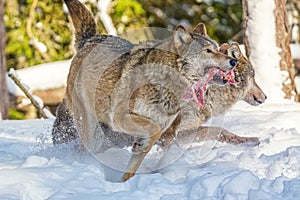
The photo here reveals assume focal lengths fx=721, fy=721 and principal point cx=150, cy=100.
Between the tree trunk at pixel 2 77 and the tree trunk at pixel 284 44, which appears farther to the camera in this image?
the tree trunk at pixel 2 77

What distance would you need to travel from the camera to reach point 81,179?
14.0 ft

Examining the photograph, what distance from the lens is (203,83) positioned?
4879mm

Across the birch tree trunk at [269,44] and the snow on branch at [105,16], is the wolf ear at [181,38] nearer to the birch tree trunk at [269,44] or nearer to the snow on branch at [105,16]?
the birch tree trunk at [269,44]

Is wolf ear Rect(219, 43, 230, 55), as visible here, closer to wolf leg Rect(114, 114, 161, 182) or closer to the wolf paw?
wolf leg Rect(114, 114, 161, 182)

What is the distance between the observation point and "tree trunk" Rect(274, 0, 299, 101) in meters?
8.01

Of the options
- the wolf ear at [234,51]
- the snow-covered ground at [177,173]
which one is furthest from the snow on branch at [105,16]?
the wolf ear at [234,51]

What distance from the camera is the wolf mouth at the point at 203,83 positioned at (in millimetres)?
4824

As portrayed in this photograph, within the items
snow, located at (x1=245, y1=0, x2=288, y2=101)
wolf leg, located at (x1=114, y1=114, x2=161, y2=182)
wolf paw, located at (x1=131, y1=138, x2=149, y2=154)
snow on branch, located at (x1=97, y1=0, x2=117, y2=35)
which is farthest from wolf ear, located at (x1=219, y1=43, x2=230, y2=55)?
snow on branch, located at (x1=97, y1=0, x2=117, y2=35)

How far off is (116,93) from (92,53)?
0.53 metres

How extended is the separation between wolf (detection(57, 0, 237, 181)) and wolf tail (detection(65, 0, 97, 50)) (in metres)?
0.29

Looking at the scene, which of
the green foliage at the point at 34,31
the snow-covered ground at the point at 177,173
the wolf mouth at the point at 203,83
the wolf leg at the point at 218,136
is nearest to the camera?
the snow-covered ground at the point at 177,173

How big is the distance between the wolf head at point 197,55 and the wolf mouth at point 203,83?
0.11ft

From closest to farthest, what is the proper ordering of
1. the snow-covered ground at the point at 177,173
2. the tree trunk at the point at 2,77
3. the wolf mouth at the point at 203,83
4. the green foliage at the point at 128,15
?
Result: the snow-covered ground at the point at 177,173 < the wolf mouth at the point at 203,83 < the tree trunk at the point at 2,77 < the green foliage at the point at 128,15

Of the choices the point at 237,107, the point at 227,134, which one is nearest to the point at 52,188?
the point at 227,134
